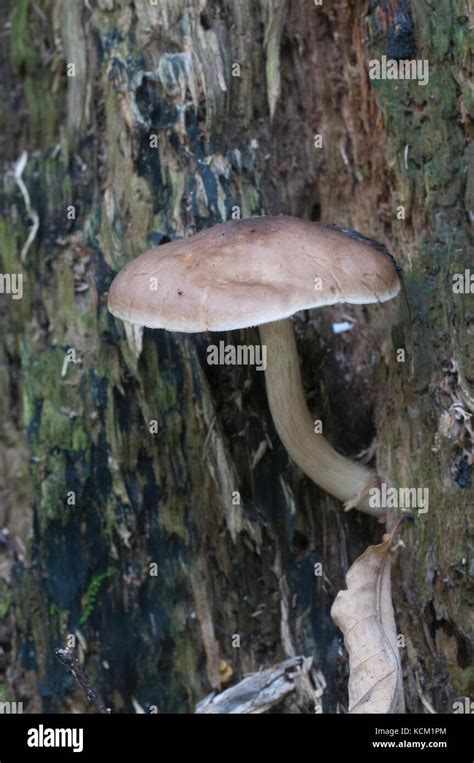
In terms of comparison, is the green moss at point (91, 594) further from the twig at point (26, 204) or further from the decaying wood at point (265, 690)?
the twig at point (26, 204)

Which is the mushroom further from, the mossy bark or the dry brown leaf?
the dry brown leaf

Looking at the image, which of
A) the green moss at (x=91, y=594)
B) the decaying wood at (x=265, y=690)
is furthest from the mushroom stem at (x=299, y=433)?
the green moss at (x=91, y=594)

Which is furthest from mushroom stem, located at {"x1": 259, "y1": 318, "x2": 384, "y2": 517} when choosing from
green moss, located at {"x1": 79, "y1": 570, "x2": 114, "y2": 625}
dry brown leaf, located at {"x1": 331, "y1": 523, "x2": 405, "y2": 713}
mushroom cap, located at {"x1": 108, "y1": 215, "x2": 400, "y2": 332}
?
green moss, located at {"x1": 79, "y1": 570, "x2": 114, "y2": 625}

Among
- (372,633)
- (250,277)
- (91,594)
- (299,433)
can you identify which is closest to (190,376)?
(299,433)

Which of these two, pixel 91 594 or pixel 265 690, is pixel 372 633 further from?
pixel 91 594

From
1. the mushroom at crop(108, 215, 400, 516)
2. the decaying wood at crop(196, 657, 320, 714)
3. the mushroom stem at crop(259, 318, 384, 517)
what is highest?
the mushroom at crop(108, 215, 400, 516)
